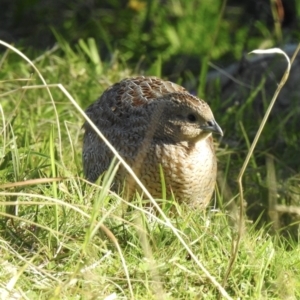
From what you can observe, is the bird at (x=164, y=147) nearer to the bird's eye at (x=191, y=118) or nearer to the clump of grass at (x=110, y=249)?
the bird's eye at (x=191, y=118)

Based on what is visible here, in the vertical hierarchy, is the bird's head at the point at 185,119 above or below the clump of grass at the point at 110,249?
above

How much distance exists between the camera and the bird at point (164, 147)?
16.8 ft

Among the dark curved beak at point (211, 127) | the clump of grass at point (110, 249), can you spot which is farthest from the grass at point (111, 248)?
the dark curved beak at point (211, 127)

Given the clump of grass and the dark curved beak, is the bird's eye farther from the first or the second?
the clump of grass

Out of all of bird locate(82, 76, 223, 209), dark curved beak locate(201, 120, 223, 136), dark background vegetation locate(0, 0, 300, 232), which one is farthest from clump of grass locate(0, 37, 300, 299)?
dark background vegetation locate(0, 0, 300, 232)

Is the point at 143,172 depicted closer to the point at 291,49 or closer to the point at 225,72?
the point at 225,72

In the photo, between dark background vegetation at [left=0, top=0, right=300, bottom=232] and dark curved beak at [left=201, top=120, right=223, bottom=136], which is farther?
dark background vegetation at [left=0, top=0, right=300, bottom=232]

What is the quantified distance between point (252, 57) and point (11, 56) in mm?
2184

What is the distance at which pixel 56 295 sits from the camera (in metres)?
3.82

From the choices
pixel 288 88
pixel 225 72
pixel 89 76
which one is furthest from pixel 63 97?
pixel 288 88

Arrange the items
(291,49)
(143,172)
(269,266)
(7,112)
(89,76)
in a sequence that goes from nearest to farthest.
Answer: (269,266) < (143,172) < (7,112) < (89,76) < (291,49)

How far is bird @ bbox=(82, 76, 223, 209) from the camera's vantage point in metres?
5.12

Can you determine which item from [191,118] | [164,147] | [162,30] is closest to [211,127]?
[191,118]

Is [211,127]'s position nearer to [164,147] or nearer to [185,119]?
[185,119]
